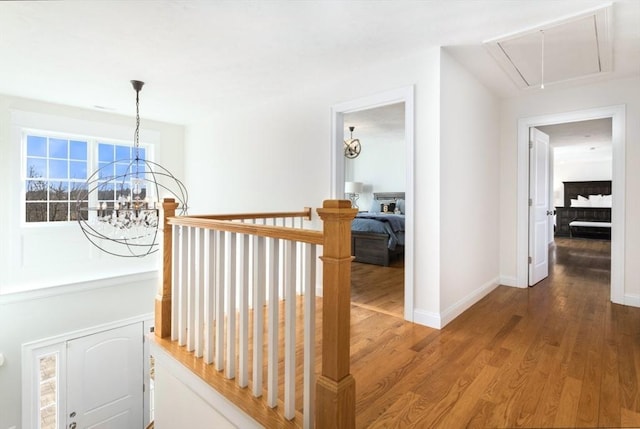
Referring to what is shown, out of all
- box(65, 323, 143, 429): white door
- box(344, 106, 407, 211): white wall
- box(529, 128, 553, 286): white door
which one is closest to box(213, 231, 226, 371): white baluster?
box(529, 128, 553, 286): white door

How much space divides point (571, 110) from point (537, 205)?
44.6 inches

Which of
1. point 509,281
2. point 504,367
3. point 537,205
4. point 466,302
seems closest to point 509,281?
point 509,281

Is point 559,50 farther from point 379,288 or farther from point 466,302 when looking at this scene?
point 379,288

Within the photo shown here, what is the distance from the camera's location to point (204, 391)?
1.86 metres

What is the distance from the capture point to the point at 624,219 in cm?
328

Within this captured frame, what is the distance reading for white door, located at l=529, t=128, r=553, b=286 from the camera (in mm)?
3887

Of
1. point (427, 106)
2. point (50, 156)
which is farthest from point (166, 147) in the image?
point (427, 106)

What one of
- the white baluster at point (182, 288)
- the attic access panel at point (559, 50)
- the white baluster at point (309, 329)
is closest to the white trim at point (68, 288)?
the white baluster at point (182, 288)

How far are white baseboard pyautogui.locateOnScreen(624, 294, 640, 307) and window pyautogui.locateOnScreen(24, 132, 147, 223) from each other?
5939mm

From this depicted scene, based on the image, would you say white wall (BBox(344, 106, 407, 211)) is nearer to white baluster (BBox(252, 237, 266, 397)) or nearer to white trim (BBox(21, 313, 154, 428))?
white baluster (BBox(252, 237, 266, 397))

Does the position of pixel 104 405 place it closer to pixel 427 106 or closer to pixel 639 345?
pixel 427 106

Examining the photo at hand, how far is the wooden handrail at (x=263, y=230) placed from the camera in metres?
1.36

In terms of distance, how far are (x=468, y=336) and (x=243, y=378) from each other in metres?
1.70

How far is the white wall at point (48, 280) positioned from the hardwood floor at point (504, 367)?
3793 millimetres
